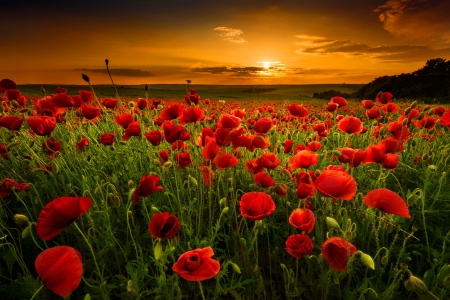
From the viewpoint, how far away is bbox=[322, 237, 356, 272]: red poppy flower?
1.26 meters

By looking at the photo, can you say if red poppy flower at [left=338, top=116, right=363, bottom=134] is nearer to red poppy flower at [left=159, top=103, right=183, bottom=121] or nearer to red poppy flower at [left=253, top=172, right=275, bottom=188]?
red poppy flower at [left=253, top=172, right=275, bottom=188]

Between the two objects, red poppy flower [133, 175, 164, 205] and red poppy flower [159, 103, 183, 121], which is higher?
red poppy flower [159, 103, 183, 121]

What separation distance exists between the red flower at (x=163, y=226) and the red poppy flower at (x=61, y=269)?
1.17 feet

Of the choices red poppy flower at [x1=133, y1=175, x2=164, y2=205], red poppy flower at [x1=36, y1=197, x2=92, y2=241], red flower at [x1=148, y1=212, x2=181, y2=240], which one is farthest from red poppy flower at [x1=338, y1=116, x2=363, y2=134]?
red poppy flower at [x1=36, y1=197, x2=92, y2=241]

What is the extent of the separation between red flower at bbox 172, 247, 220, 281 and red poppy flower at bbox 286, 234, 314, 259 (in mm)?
448

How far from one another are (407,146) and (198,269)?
3868 millimetres

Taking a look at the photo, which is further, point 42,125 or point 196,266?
point 42,125

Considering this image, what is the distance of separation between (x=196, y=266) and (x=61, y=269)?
46cm

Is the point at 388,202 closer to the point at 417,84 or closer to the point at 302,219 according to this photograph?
the point at 302,219

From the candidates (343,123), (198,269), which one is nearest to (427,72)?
(343,123)

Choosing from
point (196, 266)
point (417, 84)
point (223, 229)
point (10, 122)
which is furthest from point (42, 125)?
point (417, 84)

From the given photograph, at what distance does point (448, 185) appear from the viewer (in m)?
2.85

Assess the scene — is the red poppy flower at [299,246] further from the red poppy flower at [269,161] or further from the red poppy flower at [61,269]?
the red poppy flower at [61,269]

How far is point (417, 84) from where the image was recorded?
2406cm
